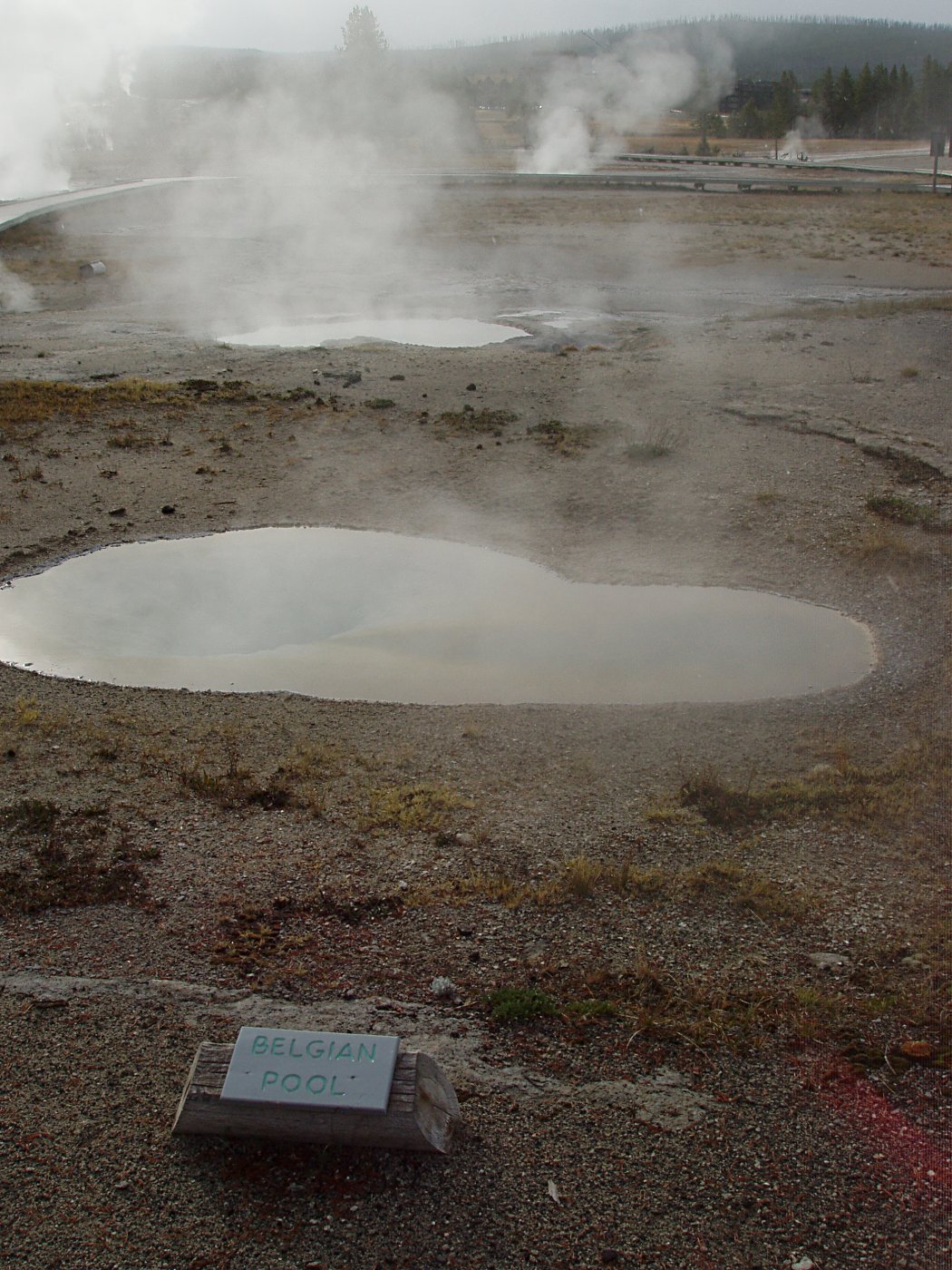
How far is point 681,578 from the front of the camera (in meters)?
9.41

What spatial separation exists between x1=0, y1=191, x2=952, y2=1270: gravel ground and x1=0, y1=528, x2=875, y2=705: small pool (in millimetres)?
341

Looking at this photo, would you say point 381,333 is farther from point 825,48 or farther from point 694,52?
point 825,48

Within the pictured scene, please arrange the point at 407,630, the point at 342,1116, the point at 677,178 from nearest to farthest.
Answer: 1. the point at 342,1116
2. the point at 407,630
3. the point at 677,178

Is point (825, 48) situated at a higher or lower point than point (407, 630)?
higher

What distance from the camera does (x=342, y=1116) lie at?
146 inches

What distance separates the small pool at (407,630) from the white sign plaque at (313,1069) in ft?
12.7

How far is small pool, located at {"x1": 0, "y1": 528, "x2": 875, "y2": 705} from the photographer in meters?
7.89

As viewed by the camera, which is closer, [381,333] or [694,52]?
[381,333]

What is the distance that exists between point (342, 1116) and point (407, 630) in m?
5.20

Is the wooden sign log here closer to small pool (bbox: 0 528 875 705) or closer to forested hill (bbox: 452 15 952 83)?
small pool (bbox: 0 528 875 705)

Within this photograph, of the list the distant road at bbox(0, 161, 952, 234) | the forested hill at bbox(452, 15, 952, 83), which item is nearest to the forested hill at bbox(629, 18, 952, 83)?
the forested hill at bbox(452, 15, 952, 83)

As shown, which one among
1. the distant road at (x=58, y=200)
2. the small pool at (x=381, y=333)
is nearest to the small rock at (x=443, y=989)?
the small pool at (x=381, y=333)

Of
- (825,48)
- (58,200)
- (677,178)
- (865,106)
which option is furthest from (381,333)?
(825,48)

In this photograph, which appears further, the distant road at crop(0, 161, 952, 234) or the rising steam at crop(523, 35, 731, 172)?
the rising steam at crop(523, 35, 731, 172)
